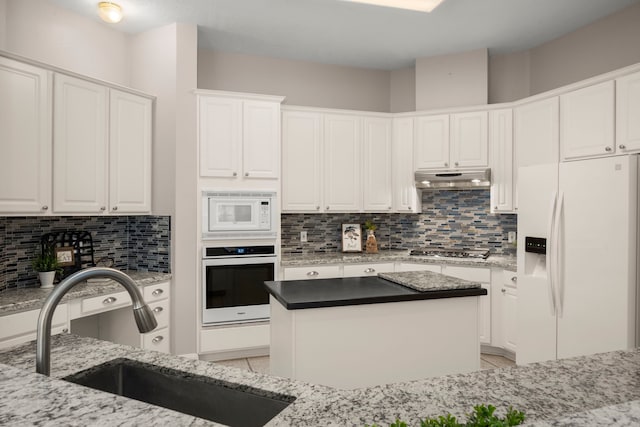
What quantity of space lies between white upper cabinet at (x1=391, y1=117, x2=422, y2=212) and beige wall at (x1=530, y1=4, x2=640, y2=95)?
1.39 m

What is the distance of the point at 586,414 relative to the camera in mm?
589

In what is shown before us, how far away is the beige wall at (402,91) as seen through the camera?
4.78 metres

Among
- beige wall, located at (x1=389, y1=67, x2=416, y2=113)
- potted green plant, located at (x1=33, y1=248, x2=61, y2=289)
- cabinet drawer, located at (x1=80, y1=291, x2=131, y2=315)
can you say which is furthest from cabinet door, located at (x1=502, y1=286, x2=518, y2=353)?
potted green plant, located at (x1=33, y1=248, x2=61, y2=289)

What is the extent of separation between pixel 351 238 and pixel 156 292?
83.5 inches

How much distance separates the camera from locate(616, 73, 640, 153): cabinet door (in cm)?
284

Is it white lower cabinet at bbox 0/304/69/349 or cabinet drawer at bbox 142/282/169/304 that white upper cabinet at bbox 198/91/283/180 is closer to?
cabinet drawer at bbox 142/282/169/304

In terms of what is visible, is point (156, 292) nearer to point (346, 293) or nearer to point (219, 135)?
point (219, 135)

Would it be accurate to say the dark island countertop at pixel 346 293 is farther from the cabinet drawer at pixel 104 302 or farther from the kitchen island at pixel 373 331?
the cabinet drawer at pixel 104 302

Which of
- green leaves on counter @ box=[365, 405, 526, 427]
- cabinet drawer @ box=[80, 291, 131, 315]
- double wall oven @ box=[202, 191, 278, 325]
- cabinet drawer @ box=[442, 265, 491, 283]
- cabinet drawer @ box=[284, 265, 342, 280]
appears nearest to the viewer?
green leaves on counter @ box=[365, 405, 526, 427]

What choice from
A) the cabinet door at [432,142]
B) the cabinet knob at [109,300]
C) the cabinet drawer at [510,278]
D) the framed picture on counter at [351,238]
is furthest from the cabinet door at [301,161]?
the cabinet drawer at [510,278]

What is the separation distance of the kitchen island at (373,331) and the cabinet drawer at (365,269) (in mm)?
1572

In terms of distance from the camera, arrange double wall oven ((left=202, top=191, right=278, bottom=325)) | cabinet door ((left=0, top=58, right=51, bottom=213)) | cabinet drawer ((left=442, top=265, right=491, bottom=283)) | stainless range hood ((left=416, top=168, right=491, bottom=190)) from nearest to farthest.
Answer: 1. cabinet door ((left=0, top=58, right=51, bottom=213))
2. double wall oven ((left=202, top=191, right=278, bottom=325))
3. cabinet drawer ((left=442, top=265, right=491, bottom=283))
4. stainless range hood ((left=416, top=168, right=491, bottom=190))

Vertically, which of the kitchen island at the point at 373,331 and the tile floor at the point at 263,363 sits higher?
the kitchen island at the point at 373,331

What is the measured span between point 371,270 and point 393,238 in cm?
85
